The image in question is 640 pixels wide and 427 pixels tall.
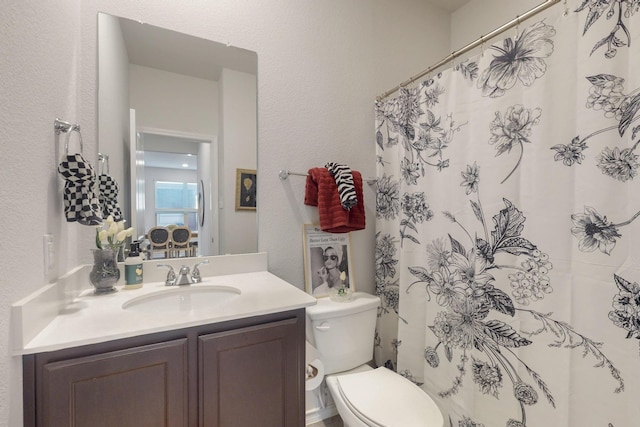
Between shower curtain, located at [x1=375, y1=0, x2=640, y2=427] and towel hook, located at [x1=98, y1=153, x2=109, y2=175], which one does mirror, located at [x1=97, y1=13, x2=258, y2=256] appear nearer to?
towel hook, located at [x1=98, y1=153, x2=109, y2=175]

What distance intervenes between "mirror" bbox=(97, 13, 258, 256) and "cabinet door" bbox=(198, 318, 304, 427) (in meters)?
0.60

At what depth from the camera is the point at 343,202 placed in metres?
1.51

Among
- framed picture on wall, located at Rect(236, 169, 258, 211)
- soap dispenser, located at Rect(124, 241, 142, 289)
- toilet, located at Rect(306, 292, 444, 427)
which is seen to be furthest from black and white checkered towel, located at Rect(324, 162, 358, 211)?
soap dispenser, located at Rect(124, 241, 142, 289)

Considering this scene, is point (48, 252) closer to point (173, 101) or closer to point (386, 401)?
point (173, 101)

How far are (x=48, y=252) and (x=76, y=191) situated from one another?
0.21 meters

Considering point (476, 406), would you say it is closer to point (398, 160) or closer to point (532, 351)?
point (532, 351)

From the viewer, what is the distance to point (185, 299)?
1.26 m

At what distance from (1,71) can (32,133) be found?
0.20 m

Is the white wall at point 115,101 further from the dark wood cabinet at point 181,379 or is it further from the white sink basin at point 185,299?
the dark wood cabinet at point 181,379

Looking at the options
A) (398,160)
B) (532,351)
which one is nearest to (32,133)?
(398,160)

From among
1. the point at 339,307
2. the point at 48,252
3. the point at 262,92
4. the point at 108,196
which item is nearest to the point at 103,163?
the point at 108,196

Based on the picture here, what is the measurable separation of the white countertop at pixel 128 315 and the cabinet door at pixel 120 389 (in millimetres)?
59

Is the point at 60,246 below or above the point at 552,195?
below

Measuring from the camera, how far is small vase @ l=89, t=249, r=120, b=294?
1.13 m
